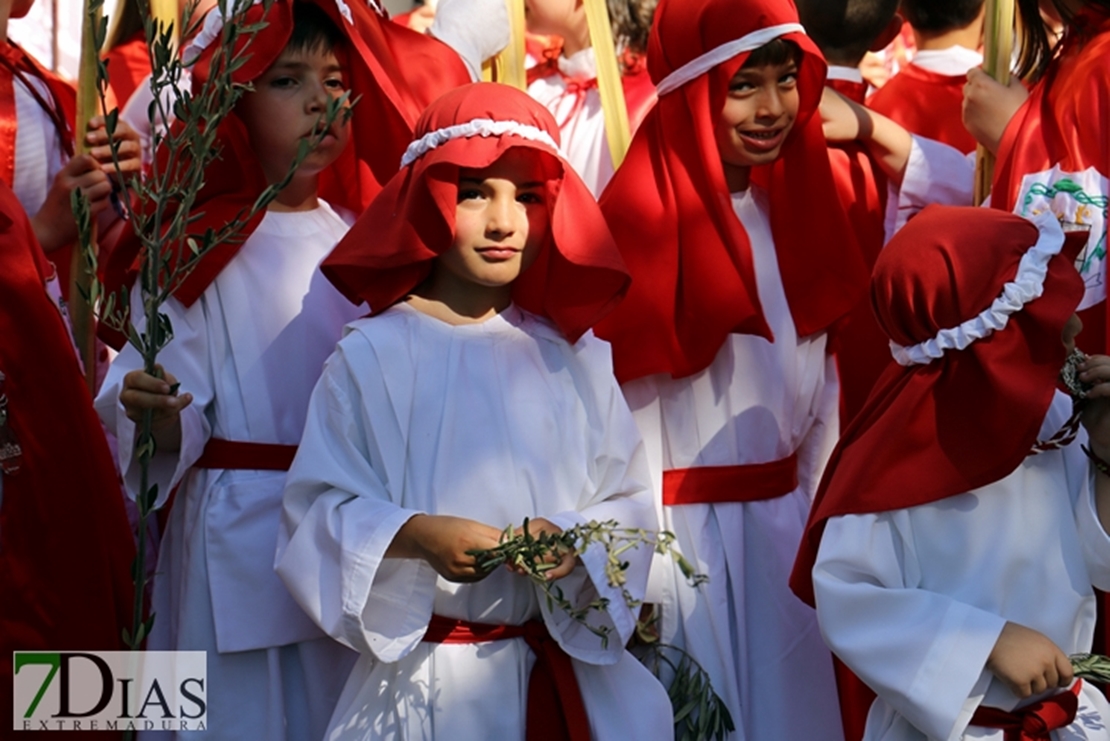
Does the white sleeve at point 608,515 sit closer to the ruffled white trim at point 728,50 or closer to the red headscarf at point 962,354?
the red headscarf at point 962,354

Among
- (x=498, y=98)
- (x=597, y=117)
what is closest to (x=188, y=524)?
(x=498, y=98)

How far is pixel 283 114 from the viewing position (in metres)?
3.85

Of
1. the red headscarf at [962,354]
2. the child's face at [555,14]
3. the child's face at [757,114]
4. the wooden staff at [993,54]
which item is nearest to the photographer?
the red headscarf at [962,354]

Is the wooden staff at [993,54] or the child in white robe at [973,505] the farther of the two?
the wooden staff at [993,54]

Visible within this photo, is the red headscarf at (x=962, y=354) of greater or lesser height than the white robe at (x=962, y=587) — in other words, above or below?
above

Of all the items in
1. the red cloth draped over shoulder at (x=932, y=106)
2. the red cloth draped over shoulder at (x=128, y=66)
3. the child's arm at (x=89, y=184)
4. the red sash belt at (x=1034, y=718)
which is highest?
the red cloth draped over shoulder at (x=128, y=66)

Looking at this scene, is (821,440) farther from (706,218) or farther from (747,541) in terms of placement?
(706,218)

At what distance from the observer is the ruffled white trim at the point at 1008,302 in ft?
10.2

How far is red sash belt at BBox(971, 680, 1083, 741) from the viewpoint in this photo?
3.06 metres

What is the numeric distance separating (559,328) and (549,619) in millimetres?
718

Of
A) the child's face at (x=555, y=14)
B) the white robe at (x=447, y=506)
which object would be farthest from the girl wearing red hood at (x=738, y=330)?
the child's face at (x=555, y=14)

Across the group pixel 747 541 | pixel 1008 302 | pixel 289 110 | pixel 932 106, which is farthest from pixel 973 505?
pixel 932 106

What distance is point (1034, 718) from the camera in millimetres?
3066

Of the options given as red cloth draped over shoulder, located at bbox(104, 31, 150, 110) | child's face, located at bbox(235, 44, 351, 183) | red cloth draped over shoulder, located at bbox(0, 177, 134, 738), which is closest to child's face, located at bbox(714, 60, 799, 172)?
child's face, located at bbox(235, 44, 351, 183)
